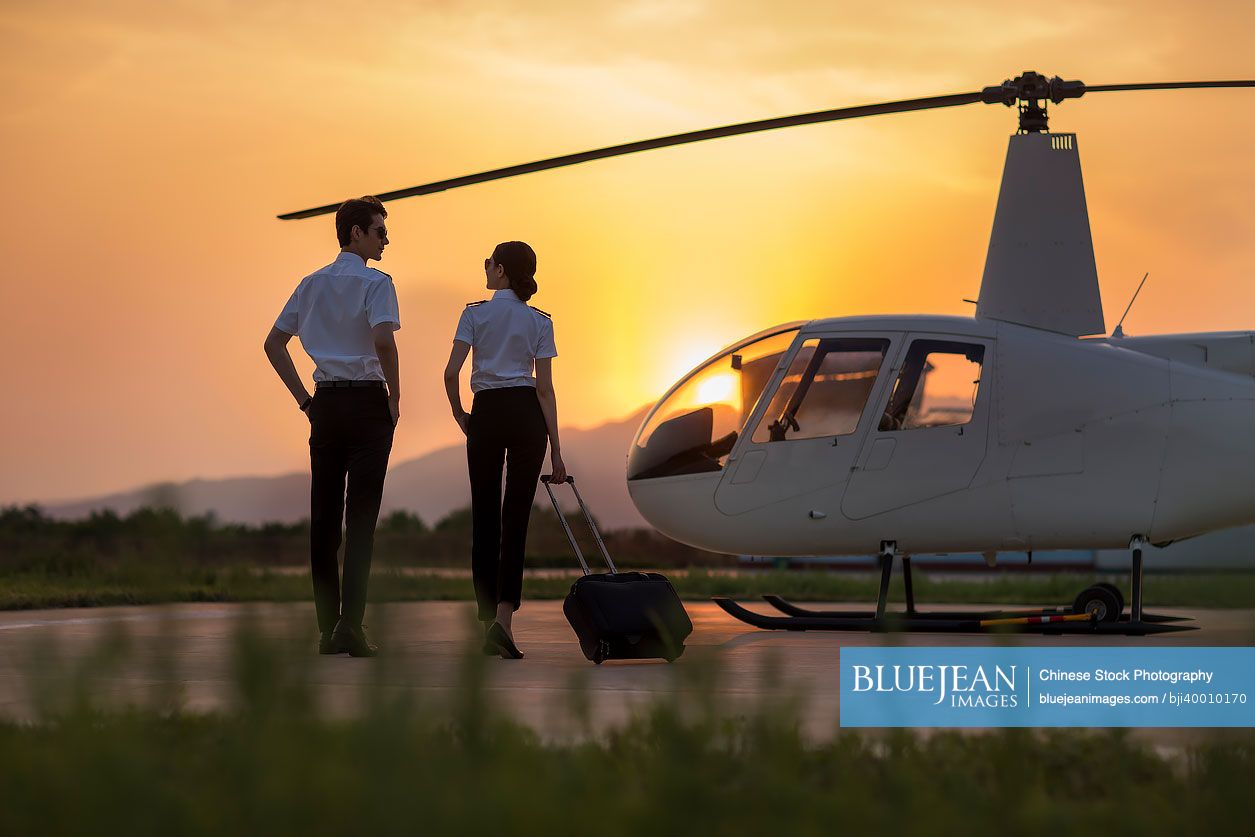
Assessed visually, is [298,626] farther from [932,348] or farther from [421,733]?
[932,348]

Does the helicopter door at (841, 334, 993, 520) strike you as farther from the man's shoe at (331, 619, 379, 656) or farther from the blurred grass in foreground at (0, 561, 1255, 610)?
the man's shoe at (331, 619, 379, 656)

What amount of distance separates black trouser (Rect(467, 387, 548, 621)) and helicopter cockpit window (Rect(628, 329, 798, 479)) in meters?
2.02

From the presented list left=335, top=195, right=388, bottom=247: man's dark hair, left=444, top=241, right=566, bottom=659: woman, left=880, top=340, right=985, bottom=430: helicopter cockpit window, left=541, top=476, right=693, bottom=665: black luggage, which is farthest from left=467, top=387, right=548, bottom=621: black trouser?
left=880, top=340, right=985, bottom=430: helicopter cockpit window

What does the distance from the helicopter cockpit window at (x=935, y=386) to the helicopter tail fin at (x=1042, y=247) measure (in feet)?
1.53

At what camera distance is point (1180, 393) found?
27.9ft

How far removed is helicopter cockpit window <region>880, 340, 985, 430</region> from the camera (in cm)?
851

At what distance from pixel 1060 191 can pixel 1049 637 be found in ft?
9.38

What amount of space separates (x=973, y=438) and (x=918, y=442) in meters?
0.33

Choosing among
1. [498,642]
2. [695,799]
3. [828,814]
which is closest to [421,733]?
[695,799]

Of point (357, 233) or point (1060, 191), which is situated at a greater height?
point (1060, 191)

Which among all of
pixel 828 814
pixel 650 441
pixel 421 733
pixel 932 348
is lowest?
pixel 828 814

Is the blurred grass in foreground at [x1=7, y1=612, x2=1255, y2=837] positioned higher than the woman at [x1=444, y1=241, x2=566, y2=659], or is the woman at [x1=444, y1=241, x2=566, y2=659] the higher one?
the woman at [x1=444, y1=241, x2=566, y2=659]

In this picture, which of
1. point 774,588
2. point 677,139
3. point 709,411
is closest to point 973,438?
point 709,411

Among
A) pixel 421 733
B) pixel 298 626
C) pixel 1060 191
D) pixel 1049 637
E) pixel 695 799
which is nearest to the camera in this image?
pixel 298 626
